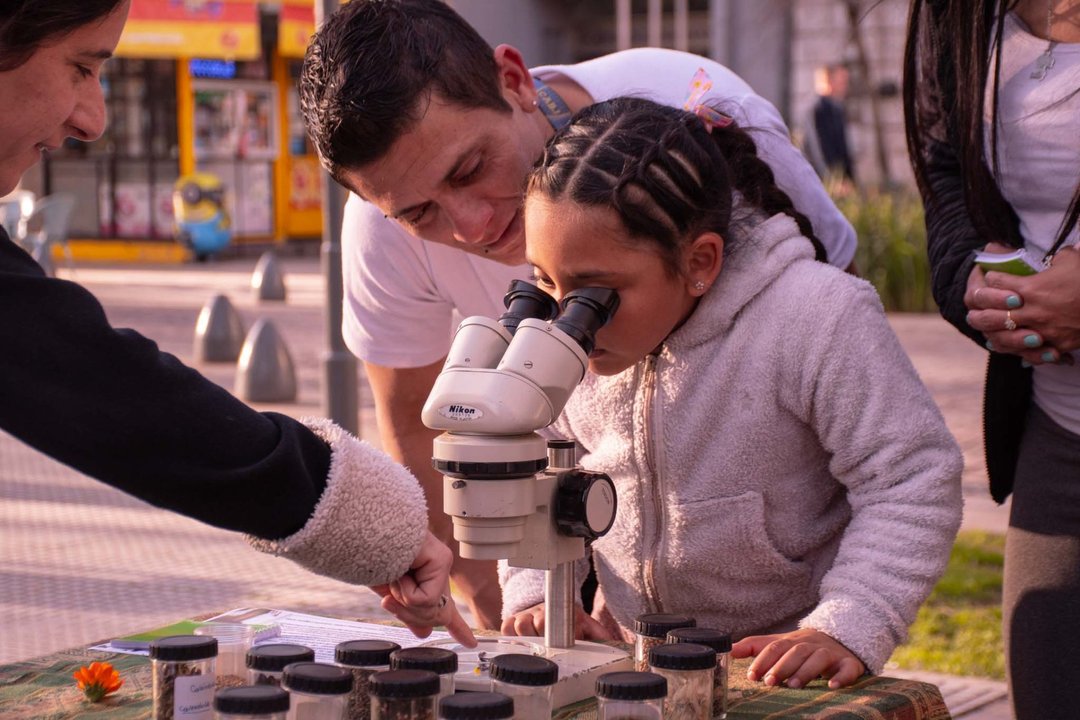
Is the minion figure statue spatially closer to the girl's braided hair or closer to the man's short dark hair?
the man's short dark hair

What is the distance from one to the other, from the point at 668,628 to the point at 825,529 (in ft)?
1.67

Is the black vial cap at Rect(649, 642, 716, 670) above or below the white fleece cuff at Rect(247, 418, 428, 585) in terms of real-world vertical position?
below

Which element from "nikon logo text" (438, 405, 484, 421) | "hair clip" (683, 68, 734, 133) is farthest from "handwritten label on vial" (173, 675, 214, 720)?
"hair clip" (683, 68, 734, 133)

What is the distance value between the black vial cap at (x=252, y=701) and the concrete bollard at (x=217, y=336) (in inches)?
393

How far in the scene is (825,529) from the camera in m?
2.52

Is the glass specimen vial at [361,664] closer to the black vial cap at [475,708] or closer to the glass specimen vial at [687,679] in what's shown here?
the black vial cap at [475,708]

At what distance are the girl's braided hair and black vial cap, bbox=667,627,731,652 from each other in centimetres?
64

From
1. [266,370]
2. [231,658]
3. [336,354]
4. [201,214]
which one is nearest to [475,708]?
[231,658]

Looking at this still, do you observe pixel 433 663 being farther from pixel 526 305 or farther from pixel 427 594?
pixel 526 305

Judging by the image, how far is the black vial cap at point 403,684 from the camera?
179cm

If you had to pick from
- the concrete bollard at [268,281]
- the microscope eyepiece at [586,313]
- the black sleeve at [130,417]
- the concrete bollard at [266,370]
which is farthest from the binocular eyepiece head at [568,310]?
the concrete bollard at [268,281]

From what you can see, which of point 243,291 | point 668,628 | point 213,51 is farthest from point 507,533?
point 213,51

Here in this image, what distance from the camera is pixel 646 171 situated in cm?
241

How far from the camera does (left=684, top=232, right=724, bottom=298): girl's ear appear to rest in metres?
2.46
